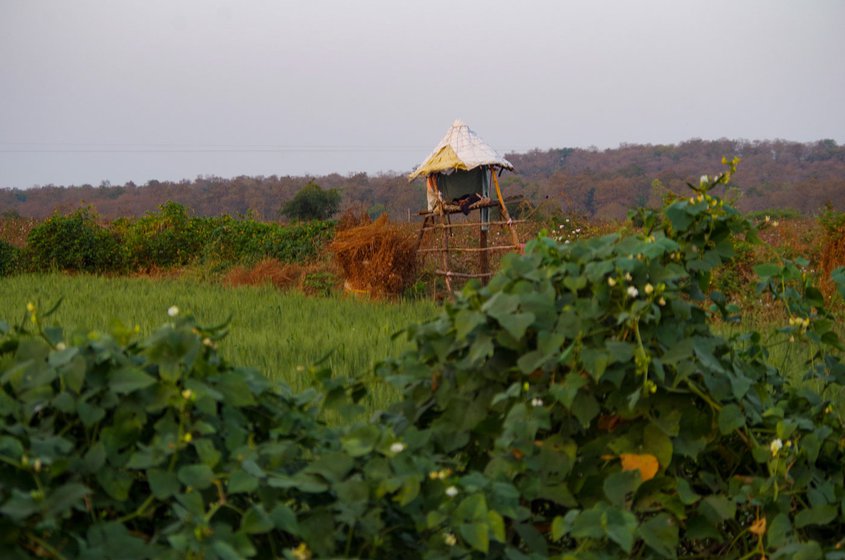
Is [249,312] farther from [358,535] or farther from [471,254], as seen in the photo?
[358,535]

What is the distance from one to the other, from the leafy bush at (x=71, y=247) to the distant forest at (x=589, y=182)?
24989 millimetres

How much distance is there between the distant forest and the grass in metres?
27.6

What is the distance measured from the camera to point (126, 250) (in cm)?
1392

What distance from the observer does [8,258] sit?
A: 1334 cm

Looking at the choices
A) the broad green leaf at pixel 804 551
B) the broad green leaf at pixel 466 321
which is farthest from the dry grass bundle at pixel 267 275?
the broad green leaf at pixel 804 551

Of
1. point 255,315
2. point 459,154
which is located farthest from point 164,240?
point 255,315

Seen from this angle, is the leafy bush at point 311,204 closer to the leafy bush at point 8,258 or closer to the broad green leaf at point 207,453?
the leafy bush at point 8,258

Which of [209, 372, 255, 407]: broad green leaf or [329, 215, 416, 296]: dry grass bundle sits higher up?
[209, 372, 255, 407]: broad green leaf

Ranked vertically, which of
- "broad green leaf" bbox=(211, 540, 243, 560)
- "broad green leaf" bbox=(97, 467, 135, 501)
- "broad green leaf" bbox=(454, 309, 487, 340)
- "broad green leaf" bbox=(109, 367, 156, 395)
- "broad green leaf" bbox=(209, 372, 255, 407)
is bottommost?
"broad green leaf" bbox=(211, 540, 243, 560)

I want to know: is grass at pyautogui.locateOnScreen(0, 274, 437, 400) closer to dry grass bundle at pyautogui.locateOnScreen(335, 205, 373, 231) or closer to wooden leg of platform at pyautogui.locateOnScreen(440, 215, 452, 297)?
wooden leg of platform at pyautogui.locateOnScreen(440, 215, 452, 297)

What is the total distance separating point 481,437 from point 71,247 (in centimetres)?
1302

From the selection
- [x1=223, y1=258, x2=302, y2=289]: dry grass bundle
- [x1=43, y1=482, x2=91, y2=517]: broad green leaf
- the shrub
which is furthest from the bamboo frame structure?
[x1=43, y1=482, x2=91, y2=517]: broad green leaf

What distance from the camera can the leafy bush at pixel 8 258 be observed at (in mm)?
13250

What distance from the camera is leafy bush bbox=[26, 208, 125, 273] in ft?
44.4
